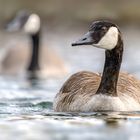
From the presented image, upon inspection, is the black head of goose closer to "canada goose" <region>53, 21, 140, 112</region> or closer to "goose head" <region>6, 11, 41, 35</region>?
Answer: "goose head" <region>6, 11, 41, 35</region>

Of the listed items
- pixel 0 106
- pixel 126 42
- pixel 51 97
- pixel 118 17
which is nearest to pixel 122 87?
pixel 0 106

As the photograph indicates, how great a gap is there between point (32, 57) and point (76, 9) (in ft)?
37.7

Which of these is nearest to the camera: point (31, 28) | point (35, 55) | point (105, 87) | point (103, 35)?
point (103, 35)

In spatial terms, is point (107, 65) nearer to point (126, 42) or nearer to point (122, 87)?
point (122, 87)

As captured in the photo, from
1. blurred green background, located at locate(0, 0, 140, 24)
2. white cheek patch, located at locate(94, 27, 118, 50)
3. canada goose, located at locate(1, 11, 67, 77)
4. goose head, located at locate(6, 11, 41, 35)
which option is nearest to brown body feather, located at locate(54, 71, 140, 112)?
white cheek patch, located at locate(94, 27, 118, 50)

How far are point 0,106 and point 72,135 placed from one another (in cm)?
418

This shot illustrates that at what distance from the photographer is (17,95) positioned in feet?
57.7

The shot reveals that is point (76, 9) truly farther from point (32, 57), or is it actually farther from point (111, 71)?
point (111, 71)

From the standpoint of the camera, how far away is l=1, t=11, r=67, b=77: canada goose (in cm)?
2421

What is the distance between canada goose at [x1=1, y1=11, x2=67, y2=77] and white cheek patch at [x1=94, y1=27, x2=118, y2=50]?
10267mm

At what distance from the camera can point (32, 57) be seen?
82.8ft

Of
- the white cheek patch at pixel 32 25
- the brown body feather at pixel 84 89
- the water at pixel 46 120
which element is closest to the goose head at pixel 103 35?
the brown body feather at pixel 84 89

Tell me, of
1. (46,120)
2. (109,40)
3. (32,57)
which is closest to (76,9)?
(32,57)

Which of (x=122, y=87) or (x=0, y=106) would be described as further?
(x=0, y=106)
